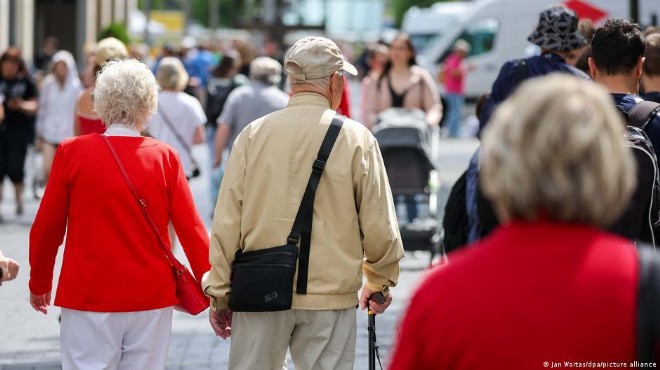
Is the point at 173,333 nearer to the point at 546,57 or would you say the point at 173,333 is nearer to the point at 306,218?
the point at 546,57

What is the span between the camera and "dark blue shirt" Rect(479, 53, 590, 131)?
6.14 m

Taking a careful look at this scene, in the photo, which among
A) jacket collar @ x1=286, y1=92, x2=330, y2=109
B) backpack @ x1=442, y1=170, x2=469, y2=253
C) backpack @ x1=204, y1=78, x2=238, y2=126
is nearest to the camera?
jacket collar @ x1=286, y1=92, x2=330, y2=109

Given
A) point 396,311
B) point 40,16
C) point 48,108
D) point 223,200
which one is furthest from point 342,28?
point 223,200

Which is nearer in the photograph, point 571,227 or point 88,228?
point 571,227

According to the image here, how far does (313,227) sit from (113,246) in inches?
32.1

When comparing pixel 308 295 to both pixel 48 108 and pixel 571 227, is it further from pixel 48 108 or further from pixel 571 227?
pixel 48 108

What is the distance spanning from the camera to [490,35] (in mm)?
31781

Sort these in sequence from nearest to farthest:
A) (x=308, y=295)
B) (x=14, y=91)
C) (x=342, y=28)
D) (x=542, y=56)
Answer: (x=308, y=295)
(x=542, y=56)
(x=14, y=91)
(x=342, y=28)

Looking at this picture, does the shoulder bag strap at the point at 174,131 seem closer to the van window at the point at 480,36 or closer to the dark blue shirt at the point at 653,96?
the dark blue shirt at the point at 653,96

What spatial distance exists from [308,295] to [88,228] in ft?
2.98

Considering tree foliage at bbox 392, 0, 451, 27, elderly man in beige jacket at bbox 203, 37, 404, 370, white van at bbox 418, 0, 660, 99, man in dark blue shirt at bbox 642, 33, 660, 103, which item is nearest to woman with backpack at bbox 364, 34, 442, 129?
man in dark blue shirt at bbox 642, 33, 660, 103

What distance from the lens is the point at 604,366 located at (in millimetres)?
2518

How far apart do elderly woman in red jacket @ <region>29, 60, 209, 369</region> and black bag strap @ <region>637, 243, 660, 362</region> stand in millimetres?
2937

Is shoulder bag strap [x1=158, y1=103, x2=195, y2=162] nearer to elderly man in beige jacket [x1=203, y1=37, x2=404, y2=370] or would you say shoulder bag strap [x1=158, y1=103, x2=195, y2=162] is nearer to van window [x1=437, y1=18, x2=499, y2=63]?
elderly man in beige jacket [x1=203, y1=37, x2=404, y2=370]
